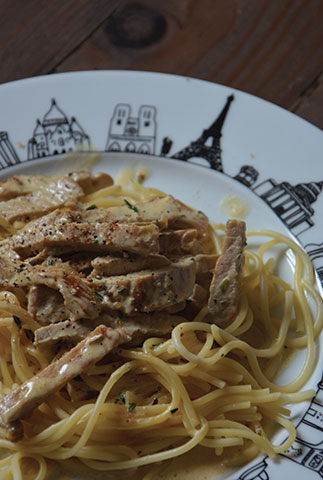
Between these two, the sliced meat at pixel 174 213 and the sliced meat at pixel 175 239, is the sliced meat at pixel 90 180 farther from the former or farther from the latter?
the sliced meat at pixel 175 239

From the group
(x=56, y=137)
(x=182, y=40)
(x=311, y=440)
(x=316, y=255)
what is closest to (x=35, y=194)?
(x=56, y=137)

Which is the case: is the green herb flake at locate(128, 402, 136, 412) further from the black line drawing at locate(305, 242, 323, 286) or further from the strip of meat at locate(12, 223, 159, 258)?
the black line drawing at locate(305, 242, 323, 286)

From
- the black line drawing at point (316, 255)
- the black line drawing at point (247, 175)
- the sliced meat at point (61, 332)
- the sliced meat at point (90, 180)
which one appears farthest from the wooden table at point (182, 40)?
the sliced meat at point (61, 332)

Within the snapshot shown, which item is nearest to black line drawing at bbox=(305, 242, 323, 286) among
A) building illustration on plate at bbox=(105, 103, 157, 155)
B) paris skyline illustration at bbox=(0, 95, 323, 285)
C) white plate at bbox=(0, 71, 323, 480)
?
white plate at bbox=(0, 71, 323, 480)

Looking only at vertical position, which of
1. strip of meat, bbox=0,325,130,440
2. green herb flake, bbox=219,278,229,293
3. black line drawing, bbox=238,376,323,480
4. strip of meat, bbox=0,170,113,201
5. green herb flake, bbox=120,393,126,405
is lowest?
black line drawing, bbox=238,376,323,480

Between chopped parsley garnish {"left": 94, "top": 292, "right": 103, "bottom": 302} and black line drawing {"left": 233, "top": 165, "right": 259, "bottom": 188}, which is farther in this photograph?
black line drawing {"left": 233, "top": 165, "right": 259, "bottom": 188}

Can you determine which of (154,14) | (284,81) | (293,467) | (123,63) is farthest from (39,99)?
(293,467)

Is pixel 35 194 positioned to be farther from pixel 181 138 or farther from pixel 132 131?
pixel 181 138
